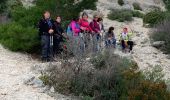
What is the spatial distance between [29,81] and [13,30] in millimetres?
4935

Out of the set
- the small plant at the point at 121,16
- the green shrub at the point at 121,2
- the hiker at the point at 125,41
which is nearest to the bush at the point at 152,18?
the small plant at the point at 121,16

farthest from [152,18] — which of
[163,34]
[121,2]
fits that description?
[121,2]

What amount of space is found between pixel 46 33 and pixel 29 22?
2672 mm

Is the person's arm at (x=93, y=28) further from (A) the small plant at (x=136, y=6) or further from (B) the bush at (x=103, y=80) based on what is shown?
(A) the small plant at (x=136, y=6)

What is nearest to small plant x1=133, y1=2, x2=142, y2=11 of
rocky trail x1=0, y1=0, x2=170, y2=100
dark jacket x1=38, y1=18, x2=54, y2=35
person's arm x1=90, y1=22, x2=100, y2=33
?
rocky trail x1=0, y1=0, x2=170, y2=100

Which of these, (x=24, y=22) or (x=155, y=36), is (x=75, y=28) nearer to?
(x=24, y=22)

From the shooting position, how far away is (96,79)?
1040 cm

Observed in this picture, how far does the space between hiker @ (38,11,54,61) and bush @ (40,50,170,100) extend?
3002 mm

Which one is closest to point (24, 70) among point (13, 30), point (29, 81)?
point (29, 81)

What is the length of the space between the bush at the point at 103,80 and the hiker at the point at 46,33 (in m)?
3.00

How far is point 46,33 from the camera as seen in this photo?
1395cm

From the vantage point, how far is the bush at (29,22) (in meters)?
15.0

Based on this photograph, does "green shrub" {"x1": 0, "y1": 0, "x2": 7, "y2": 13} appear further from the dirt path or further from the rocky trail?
the rocky trail

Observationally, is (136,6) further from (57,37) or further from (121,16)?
(57,37)
